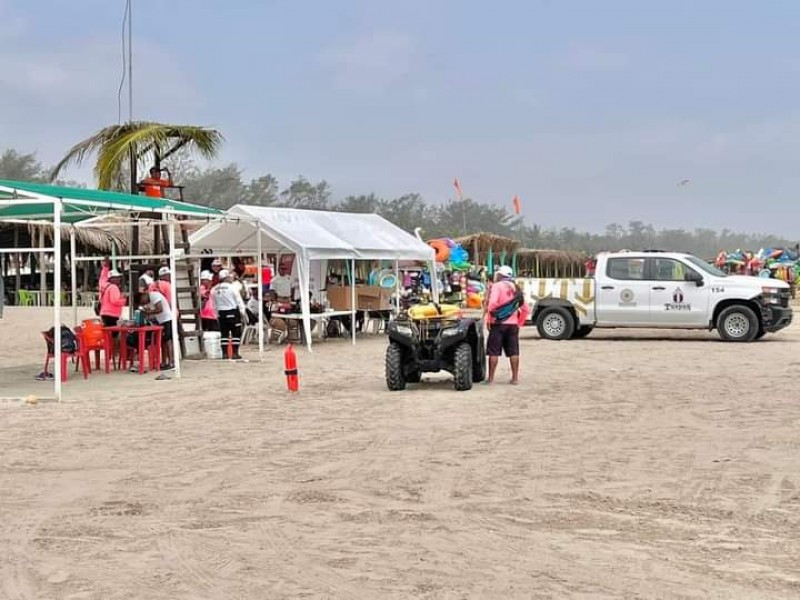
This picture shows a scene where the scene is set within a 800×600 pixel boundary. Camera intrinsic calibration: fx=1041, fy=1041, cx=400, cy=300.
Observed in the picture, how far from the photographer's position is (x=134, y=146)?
18.6m

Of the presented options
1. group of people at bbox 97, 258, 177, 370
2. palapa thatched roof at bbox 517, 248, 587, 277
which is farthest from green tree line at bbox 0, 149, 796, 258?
group of people at bbox 97, 258, 177, 370

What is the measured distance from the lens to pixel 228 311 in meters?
17.9

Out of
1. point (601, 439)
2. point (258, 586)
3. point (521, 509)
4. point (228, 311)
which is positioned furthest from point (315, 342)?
point (258, 586)

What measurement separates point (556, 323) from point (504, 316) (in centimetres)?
828

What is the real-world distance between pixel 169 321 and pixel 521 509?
9.82 meters

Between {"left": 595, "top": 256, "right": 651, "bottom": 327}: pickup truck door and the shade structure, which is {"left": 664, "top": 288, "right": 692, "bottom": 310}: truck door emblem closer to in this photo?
{"left": 595, "top": 256, "right": 651, "bottom": 327}: pickup truck door

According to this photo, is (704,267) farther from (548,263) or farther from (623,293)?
(548,263)

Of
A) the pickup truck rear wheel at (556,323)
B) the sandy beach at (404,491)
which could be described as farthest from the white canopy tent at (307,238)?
the sandy beach at (404,491)

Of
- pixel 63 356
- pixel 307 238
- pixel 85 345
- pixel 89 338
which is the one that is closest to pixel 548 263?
pixel 307 238

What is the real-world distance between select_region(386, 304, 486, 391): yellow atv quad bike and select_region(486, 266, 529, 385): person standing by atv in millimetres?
444

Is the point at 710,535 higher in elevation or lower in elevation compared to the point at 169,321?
lower

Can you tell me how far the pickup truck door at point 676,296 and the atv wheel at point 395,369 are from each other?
349 inches

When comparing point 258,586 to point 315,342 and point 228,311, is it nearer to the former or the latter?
point 228,311

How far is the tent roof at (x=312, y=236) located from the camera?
1970cm
